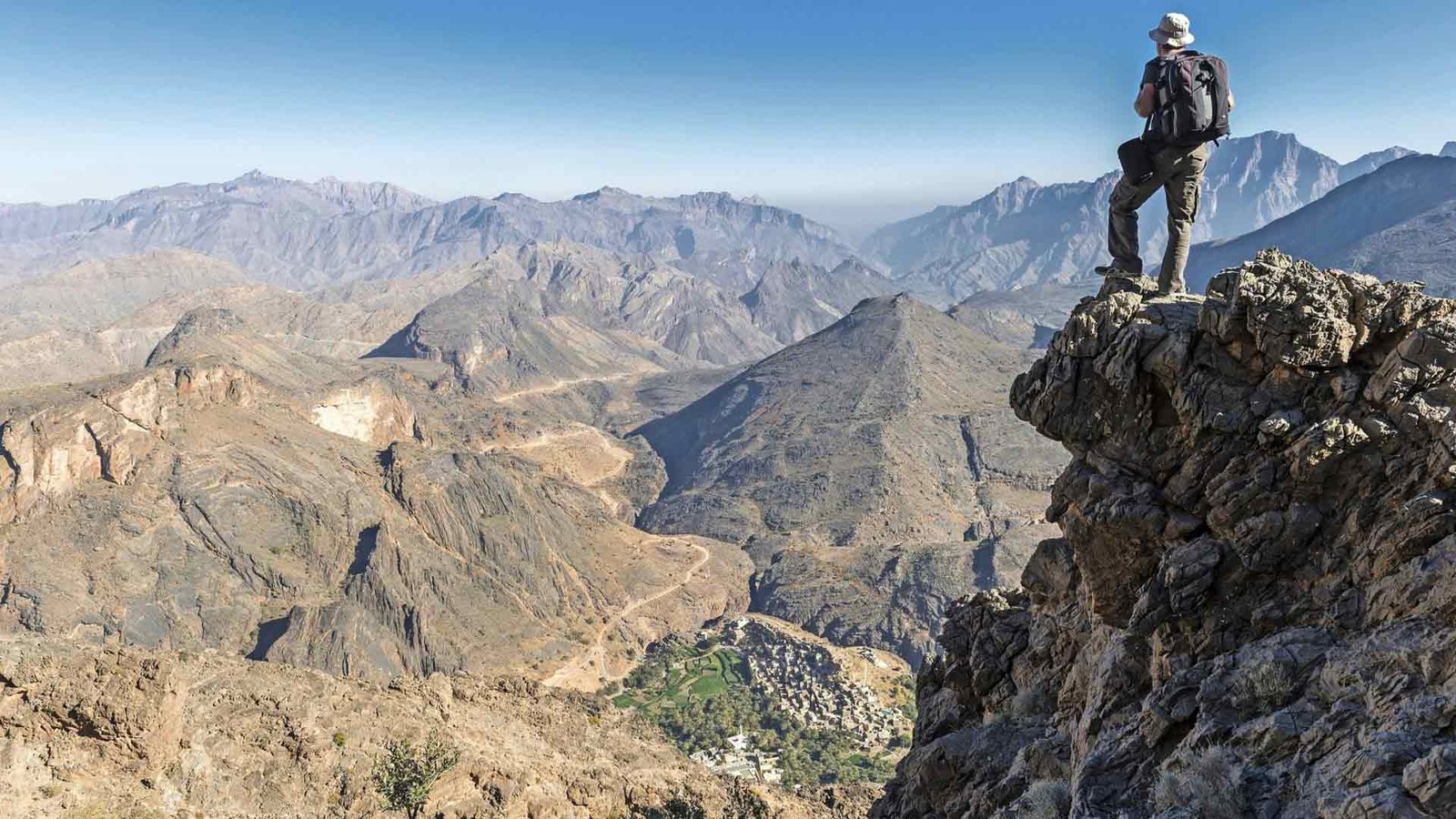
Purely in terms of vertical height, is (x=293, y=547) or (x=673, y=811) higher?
(x=673, y=811)

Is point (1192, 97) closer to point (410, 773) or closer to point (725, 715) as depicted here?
point (410, 773)

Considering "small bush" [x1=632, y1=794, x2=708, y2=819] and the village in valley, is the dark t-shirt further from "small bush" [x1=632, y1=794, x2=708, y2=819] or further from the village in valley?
the village in valley

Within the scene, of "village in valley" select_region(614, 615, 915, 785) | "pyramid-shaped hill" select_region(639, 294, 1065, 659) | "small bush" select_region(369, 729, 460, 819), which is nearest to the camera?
"small bush" select_region(369, 729, 460, 819)

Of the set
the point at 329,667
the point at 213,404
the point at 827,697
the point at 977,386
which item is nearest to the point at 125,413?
the point at 213,404

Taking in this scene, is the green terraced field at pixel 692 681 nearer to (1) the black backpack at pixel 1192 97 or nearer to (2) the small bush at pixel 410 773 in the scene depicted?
(2) the small bush at pixel 410 773

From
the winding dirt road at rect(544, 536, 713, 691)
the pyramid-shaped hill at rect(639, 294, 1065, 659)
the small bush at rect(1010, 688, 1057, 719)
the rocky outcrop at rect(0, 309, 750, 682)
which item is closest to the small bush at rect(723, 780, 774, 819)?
the small bush at rect(1010, 688, 1057, 719)

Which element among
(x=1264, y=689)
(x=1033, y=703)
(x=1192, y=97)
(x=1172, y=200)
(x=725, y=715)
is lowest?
(x=725, y=715)

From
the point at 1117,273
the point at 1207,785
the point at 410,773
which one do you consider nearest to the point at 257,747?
the point at 410,773
